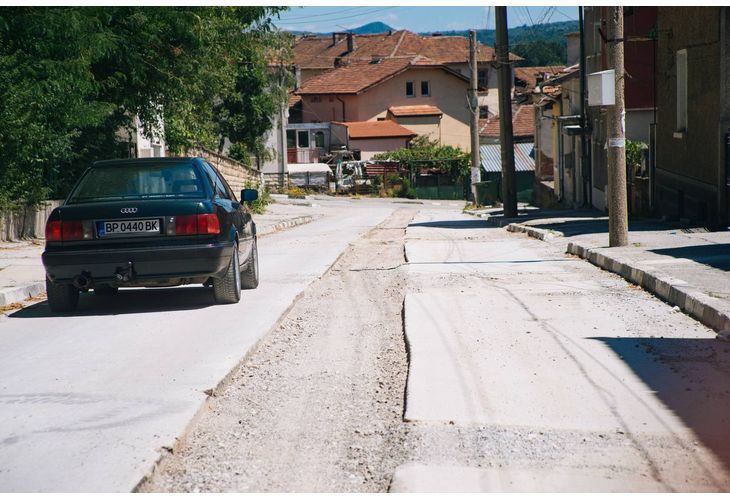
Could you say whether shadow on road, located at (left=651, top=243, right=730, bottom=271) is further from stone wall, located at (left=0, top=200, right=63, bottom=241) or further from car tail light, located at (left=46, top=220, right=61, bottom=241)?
stone wall, located at (left=0, top=200, right=63, bottom=241)

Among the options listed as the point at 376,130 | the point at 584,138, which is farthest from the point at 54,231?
the point at 376,130

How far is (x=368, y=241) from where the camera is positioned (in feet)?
74.5

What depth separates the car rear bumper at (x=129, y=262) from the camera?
33.3 feet

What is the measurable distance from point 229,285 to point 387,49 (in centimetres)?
9170

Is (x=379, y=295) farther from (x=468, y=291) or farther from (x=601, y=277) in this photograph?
(x=601, y=277)

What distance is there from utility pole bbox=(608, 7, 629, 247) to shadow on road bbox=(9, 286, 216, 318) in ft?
21.5

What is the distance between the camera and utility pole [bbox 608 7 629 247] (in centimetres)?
1559

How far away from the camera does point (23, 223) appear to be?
67.7 feet

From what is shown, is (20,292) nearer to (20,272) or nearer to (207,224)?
(20,272)

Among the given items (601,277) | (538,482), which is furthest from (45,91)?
(538,482)

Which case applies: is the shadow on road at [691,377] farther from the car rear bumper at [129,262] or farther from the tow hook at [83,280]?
the tow hook at [83,280]

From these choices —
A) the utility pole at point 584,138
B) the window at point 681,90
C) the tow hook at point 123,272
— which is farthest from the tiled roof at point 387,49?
the tow hook at point 123,272

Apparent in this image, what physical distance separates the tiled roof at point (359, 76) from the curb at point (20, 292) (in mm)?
71263

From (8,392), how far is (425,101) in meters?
78.5
